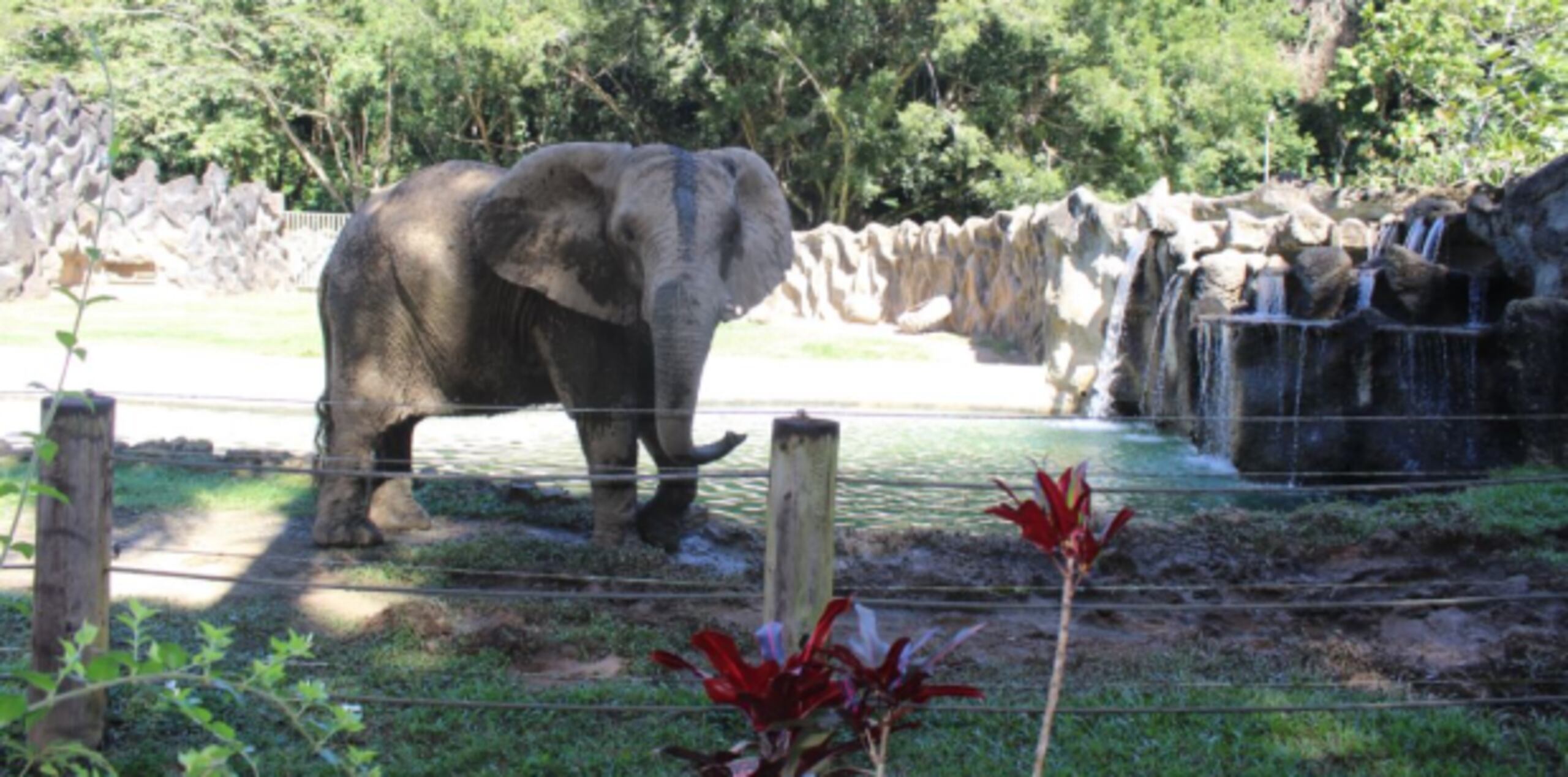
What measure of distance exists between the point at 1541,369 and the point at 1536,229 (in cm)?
157

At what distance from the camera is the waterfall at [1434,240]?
1169 cm

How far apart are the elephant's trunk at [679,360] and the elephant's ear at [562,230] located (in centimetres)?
74

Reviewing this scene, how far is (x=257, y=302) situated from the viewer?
24641 mm

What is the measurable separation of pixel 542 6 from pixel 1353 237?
71.5 ft

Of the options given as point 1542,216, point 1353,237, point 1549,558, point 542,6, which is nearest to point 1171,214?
point 1353,237

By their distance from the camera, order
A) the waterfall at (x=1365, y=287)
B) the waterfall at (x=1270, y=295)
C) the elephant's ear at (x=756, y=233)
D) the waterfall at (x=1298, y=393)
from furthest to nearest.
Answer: the waterfall at (x=1270, y=295) < the waterfall at (x=1365, y=287) < the waterfall at (x=1298, y=393) < the elephant's ear at (x=756, y=233)

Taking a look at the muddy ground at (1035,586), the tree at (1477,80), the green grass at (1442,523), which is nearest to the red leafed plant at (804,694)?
the muddy ground at (1035,586)

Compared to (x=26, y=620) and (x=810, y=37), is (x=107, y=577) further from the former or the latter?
(x=810, y=37)

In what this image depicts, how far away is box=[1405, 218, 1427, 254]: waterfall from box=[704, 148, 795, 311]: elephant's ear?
763 cm

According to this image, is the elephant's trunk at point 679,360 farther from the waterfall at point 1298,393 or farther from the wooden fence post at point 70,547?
the waterfall at point 1298,393

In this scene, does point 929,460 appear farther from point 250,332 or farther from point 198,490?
point 250,332

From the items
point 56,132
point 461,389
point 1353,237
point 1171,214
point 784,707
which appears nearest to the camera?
point 784,707

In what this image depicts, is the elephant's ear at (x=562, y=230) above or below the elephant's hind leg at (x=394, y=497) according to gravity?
above

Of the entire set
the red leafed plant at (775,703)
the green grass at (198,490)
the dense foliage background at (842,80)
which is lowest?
the green grass at (198,490)
